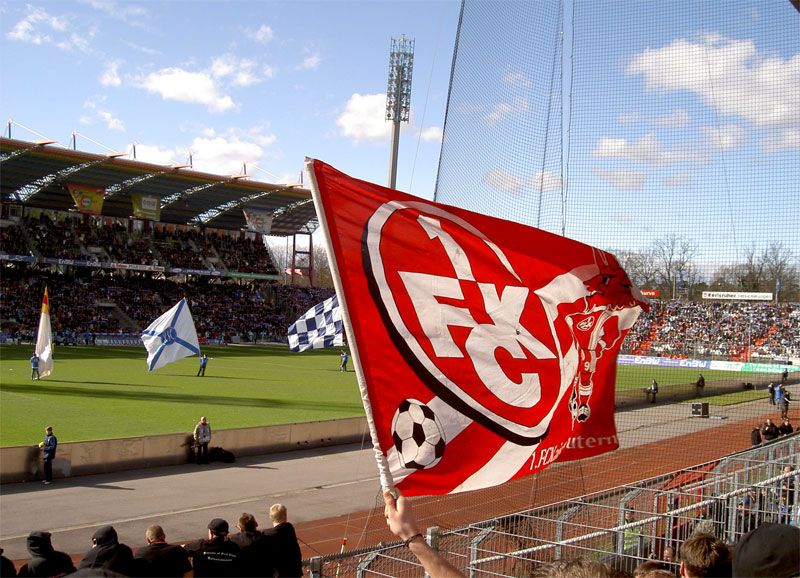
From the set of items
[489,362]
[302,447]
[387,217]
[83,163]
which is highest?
[83,163]

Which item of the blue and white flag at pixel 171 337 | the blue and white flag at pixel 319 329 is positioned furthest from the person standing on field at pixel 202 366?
the blue and white flag at pixel 171 337

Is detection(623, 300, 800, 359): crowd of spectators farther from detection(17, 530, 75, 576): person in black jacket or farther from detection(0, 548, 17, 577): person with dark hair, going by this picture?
detection(0, 548, 17, 577): person with dark hair

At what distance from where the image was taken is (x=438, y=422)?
164 inches

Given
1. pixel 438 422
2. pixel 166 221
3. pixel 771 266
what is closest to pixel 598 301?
pixel 438 422

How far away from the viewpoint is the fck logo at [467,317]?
4203 mm

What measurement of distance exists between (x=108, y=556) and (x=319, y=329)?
20354 mm

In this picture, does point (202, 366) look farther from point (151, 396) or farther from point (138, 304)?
point (138, 304)

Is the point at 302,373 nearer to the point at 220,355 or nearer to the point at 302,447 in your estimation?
the point at 220,355

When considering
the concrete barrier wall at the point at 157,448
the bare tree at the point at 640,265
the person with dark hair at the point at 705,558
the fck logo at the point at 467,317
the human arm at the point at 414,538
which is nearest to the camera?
the human arm at the point at 414,538

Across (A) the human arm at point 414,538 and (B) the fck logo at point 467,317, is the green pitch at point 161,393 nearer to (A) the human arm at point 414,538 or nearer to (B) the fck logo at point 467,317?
(B) the fck logo at point 467,317

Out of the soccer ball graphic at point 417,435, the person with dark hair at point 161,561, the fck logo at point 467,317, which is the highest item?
the fck logo at point 467,317

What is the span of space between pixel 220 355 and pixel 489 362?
4048cm

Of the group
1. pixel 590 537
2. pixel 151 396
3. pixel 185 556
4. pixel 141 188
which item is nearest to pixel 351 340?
pixel 185 556

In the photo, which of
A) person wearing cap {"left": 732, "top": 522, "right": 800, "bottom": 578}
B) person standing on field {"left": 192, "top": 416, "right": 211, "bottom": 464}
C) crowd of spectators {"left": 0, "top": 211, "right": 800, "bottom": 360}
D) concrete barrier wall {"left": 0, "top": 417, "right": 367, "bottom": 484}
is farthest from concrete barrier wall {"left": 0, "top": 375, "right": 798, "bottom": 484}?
crowd of spectators {"left": 0, "top": 211, "right": 800, "bottom": 360}
